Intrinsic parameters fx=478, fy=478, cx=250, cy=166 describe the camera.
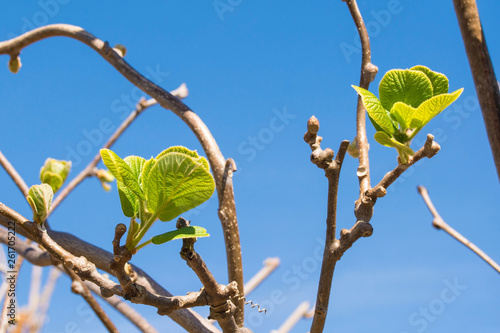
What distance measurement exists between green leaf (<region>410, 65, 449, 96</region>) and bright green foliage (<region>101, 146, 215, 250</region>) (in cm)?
33

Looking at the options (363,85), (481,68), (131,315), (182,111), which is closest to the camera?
(481,68)

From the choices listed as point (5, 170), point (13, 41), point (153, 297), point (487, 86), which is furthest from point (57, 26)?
point (487, 86)

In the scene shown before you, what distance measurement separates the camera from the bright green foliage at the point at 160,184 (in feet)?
1.85

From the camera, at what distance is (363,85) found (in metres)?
0.87

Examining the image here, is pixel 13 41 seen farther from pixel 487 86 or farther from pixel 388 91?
pixel 487 86

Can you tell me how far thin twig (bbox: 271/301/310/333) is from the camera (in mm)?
1526

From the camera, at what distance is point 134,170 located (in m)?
0.64

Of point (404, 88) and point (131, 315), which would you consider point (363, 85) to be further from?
point (131, 315)

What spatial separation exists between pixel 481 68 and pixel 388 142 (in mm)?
175

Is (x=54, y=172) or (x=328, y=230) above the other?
(x=54, y=172)

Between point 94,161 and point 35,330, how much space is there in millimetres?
924

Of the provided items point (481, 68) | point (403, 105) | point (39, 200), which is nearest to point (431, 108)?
point (403, 105)

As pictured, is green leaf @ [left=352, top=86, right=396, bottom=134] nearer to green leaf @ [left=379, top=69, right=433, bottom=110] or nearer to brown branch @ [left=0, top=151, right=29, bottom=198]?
green leaf @ [left=379, top=69, right=433, bottom=110]

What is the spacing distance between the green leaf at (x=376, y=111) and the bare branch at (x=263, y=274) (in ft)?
3.10
